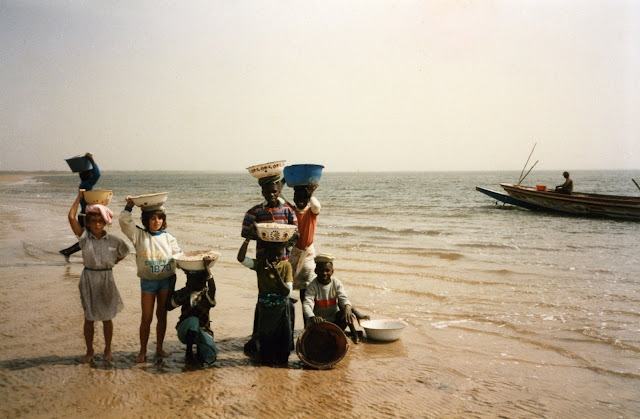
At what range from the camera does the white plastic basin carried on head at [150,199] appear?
4211 millimetres

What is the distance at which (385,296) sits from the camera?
774 cm

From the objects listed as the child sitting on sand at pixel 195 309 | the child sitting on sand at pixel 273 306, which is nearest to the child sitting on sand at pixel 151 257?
the child sitting on sand at pixel 195 309

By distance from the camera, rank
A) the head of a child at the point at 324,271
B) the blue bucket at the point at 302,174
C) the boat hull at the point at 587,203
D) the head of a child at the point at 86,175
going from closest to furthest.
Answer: the blue bucket at the point at 302,174 → the head of a child at the point at 324,271 → the head of a child at the point at 86,175 → the boat hull at the point at 587,203

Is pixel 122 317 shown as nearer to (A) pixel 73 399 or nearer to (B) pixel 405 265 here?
(A) pixel 73 399

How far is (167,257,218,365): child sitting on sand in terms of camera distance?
4441 millimetres

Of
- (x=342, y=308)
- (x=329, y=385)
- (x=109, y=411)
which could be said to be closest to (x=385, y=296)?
(x=342, y=308)

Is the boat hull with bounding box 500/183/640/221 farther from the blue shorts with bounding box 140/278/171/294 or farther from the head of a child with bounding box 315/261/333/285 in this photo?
the blue shorts with bounding box 140/278/171/294

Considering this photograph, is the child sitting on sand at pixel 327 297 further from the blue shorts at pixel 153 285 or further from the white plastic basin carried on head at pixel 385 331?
the blue shorts at pixel 153 285

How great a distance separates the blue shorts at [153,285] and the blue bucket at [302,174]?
158 centimetres

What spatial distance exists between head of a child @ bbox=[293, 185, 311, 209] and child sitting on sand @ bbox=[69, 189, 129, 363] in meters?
1.79

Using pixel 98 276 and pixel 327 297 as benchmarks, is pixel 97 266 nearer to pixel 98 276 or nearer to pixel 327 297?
pixel 98 276

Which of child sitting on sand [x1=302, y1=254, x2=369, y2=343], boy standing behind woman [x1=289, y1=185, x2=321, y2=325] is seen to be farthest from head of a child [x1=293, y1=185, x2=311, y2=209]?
child sitting on sand [x1=302, y1=254, x2=369, y2=343]

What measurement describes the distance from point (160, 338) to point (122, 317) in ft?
5.39

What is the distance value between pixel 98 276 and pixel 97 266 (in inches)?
3.7
